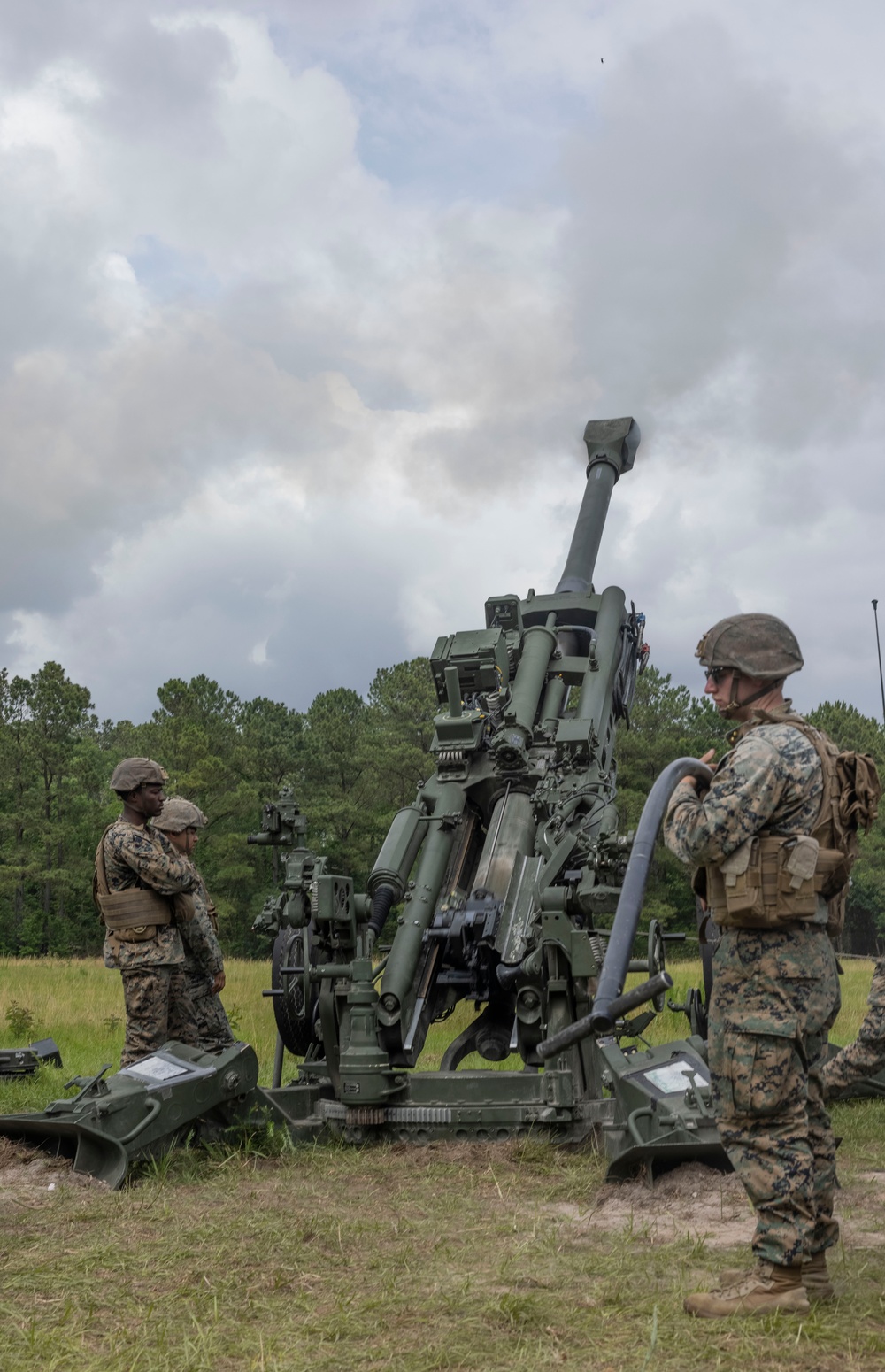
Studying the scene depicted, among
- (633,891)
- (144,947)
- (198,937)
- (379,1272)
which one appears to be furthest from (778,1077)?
(198,937)

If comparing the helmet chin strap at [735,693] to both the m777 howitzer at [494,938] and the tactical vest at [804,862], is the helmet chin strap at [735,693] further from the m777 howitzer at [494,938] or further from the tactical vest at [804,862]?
the m777 howitzer at [494,938]

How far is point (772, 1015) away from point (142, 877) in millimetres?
3764

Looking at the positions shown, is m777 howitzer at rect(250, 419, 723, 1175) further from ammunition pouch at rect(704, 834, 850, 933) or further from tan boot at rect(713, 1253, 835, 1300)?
tan boot at rect(713, 1253, 835, 1300)

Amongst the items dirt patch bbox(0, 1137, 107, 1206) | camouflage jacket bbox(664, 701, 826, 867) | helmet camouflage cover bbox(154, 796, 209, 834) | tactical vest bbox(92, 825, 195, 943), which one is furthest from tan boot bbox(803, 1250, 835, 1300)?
helmet camouflage cover bbox(154, 796, 209, 834)

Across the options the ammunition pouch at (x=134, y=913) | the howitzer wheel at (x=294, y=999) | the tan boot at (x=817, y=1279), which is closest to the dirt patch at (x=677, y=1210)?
the tan boot at (x=817, y=1279)

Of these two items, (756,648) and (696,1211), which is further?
(696,1211)

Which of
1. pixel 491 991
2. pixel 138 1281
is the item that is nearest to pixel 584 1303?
pixel 138 1281

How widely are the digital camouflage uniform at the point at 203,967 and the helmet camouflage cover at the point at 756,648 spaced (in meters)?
3.66

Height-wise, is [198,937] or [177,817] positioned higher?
[177,817]

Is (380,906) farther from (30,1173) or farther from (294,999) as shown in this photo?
(30,1173)

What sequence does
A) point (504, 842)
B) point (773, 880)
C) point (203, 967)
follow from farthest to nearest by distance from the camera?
1. point (504, 842)
2. point (203, 967)
3. point (773, 880)

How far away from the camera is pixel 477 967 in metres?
7.65

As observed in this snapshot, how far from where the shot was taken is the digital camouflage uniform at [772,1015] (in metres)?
3.74

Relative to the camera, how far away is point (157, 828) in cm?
747
